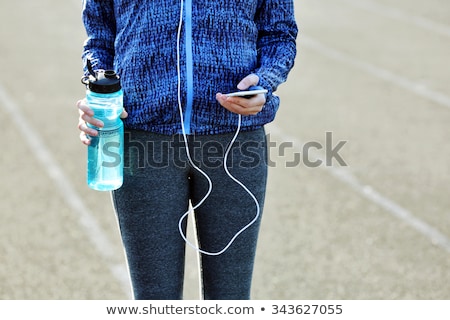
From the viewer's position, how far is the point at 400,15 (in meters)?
11.0

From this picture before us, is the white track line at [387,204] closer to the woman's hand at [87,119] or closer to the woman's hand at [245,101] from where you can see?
the woman's hand at [245,101]

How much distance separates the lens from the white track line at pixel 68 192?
4.31 metres

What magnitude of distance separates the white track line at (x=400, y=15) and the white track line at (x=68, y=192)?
6400mm

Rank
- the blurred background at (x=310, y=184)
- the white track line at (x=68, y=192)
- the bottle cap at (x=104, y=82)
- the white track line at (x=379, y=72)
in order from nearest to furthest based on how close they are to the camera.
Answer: the bottle cap at (x=104, y=82) → the blurred background at (x=310, y=184) → the white track line at (x=68, y=192) → the white track line at (x=379, y=72)

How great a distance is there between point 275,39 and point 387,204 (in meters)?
2.99

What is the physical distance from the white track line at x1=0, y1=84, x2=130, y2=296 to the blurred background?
0.04 ft

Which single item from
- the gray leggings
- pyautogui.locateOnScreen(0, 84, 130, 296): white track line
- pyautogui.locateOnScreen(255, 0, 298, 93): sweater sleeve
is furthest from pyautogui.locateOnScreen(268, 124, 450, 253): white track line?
pyautogui.locateOnScreen(255, 0, 298, 93): sweater sleeve

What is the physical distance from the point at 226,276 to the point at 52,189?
10.1 feet

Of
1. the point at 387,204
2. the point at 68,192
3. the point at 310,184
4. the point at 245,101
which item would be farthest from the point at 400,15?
the point at 245,101

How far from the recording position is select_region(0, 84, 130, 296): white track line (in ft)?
14.1

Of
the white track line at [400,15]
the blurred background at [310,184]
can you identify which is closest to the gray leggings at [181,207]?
the blurred background at [310,184]

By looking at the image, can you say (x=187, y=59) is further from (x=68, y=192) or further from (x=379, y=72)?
(x=379, y=72)

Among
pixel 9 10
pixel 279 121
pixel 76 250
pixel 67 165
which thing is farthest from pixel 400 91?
pixel 9 10
